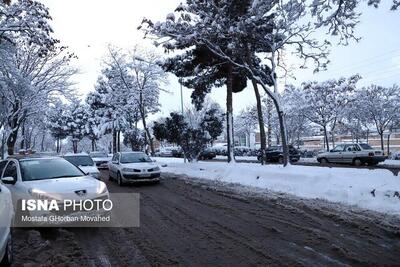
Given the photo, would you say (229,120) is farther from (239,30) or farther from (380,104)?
(380,104)

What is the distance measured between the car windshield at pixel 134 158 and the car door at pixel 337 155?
15084 mm

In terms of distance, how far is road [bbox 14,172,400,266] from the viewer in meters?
5.81

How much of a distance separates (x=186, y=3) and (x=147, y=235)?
51.6ft

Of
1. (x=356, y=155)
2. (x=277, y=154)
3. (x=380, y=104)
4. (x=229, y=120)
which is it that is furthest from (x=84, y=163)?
(x=380, y=104)

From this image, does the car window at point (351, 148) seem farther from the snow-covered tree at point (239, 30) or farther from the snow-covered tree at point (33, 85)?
the snow-covered tree at point (33, 85)

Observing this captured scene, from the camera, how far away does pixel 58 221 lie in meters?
7.50

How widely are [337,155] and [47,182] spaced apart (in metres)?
23.3

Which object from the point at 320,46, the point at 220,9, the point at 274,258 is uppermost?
the point at 220,9

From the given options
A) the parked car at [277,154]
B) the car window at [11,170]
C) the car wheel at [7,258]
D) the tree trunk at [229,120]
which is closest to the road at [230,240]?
the car wheel at [7,258]

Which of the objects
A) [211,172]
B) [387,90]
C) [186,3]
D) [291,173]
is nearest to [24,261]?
[291,173]

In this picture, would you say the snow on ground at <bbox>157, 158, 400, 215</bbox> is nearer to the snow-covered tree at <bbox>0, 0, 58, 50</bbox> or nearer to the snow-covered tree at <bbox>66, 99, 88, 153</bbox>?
the snow-covered tree at <bbox>0, 0, 58, 50</bbox>

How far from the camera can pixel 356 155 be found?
2586cm

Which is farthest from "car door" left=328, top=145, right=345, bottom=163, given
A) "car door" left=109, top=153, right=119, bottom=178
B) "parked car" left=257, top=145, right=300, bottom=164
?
"car door" left=109, top=153, right=119, bottom=178

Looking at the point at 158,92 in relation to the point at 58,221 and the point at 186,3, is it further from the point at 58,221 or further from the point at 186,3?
the point at 58,221
